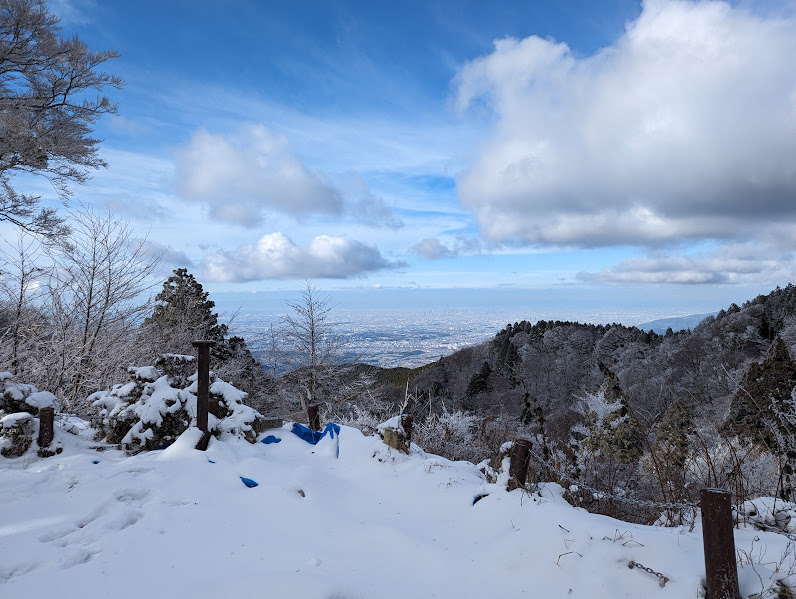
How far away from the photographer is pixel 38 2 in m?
9.03

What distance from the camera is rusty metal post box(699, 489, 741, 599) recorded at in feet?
9.27

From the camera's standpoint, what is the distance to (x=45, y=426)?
6.01 metres

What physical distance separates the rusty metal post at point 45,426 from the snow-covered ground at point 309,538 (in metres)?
0.22

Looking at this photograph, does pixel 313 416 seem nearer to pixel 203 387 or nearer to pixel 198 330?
pixel 203 387

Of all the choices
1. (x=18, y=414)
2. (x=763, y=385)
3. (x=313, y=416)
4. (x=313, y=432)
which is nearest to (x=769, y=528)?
(x=313, y=432)

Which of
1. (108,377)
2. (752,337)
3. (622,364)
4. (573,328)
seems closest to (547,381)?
(622,364)

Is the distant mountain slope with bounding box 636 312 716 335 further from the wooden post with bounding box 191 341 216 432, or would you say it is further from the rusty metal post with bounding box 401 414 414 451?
the wooden post with bounding box 191 341 216 432

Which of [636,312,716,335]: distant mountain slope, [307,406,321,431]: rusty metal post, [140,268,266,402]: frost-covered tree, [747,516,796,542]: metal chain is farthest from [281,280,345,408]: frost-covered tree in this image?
[636,312,716,335]: distant mountain slope

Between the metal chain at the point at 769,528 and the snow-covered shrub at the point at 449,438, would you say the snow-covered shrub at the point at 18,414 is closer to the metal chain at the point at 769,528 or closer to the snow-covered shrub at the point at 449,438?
the snow-covered shrub at the point at 449,438

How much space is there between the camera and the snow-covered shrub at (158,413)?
6.67 metres

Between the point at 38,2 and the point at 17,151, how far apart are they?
10.6 feet

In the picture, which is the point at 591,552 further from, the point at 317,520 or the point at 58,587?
the point at 58,587

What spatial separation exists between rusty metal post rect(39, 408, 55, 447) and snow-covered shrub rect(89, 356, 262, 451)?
0.94 meters

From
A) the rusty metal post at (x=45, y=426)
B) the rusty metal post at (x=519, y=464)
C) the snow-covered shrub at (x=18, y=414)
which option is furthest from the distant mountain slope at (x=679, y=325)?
the snow-covered shrub at (x=18, y=414)
